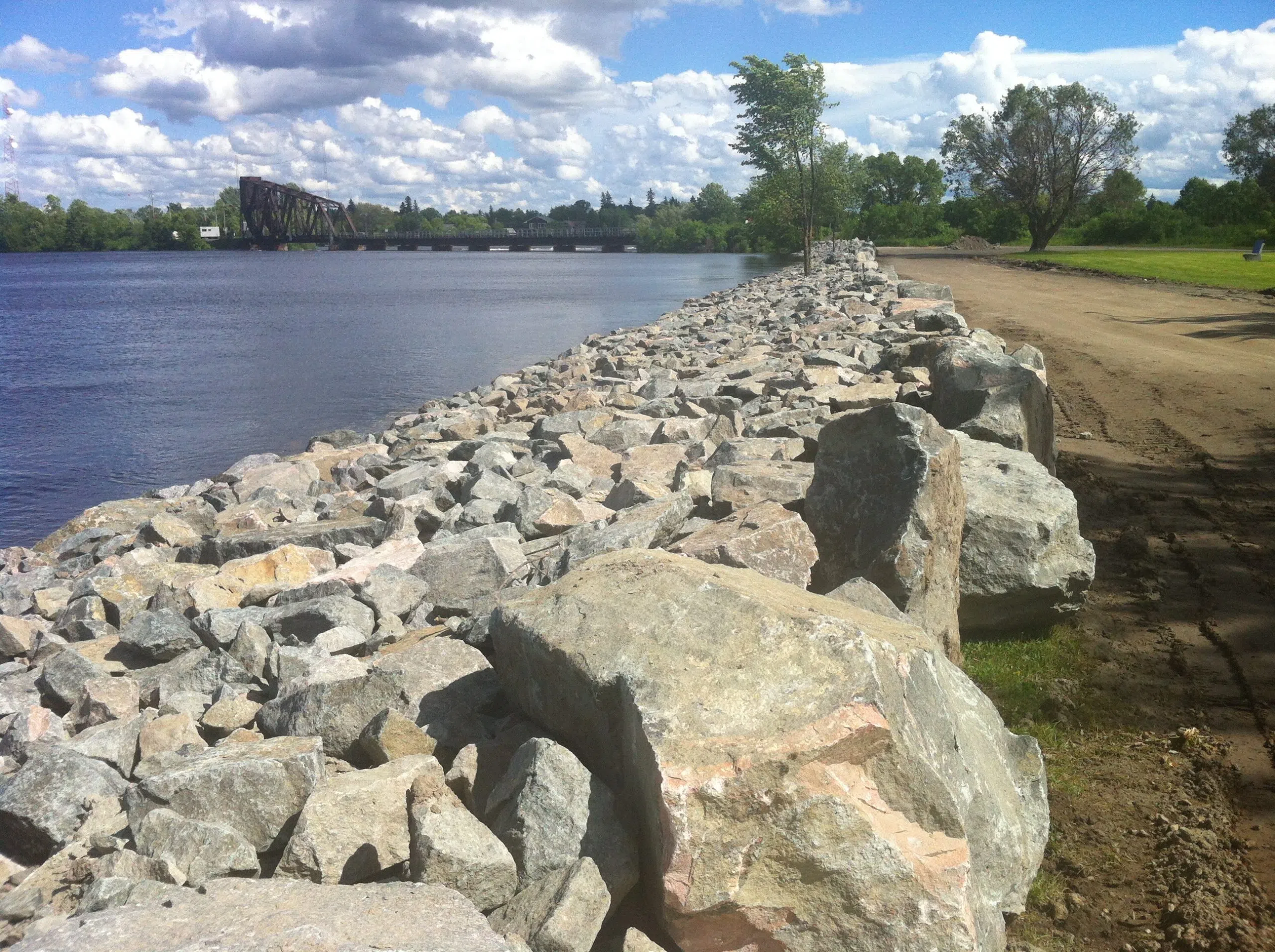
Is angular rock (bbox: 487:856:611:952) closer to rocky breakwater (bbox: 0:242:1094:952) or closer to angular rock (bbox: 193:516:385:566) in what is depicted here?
rocky breakwater (bbox: 0:242:1094:952)

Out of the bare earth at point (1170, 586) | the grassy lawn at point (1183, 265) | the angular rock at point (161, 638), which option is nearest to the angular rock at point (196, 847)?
the angular rock at point (161, 638)

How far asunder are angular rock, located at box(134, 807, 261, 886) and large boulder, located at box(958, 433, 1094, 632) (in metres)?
3.96

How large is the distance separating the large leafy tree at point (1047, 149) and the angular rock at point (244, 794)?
52080mm

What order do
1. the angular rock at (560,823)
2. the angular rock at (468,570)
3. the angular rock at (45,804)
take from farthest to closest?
the angular rock at (468,570), the angular rock at (45,804), the angular rock at (560,823)

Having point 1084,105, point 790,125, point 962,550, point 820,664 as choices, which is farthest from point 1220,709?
point 1084,105

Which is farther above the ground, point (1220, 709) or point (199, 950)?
point (199, 950)

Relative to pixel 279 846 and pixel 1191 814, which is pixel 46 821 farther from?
pixel 1191 814

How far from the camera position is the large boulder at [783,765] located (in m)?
2.63

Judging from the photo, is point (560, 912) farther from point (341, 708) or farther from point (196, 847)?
point (341, 708)

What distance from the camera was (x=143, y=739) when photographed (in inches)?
159

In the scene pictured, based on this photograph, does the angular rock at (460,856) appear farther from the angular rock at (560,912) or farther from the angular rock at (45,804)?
the angular rock at (45,804)

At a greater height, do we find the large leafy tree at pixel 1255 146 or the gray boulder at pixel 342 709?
the large leafy tree at pixel 1255 146

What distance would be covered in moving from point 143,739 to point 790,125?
34.6 m

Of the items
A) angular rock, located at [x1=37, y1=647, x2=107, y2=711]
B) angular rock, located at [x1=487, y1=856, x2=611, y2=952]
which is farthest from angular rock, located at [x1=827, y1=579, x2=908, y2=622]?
angular rock, located at [x1=37, y1=647, x2=107, y2=711]
